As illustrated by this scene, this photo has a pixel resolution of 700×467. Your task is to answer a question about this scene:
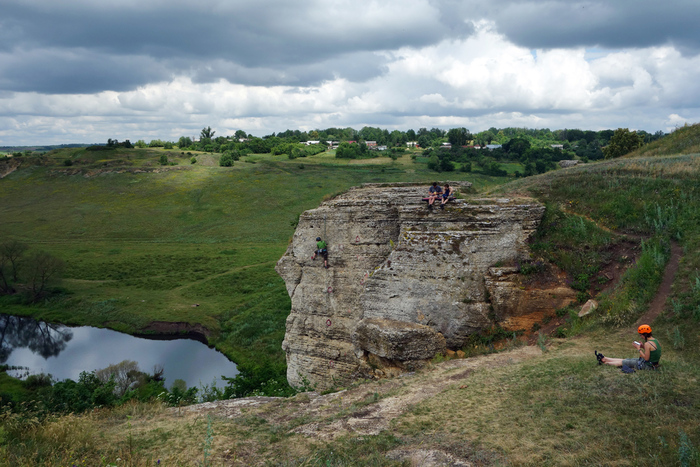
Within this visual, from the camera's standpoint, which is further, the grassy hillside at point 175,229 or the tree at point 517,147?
the tree at point 517,147

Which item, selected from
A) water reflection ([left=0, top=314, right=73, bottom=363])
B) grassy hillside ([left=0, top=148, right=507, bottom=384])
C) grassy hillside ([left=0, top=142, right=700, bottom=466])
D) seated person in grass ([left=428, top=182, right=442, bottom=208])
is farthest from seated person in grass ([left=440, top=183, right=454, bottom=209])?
water reflection ([left=0, top=314, right=73, bottom=363])

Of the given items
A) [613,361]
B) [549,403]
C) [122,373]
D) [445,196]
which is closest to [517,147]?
[445,196]

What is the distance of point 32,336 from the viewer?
37125 mm

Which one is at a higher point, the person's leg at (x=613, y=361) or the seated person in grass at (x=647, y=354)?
the seated person in grass at (x=647, y=354)

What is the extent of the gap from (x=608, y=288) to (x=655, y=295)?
1.43m

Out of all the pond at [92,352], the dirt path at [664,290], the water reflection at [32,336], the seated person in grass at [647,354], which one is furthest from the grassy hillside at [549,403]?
the water reflection at [32,336]

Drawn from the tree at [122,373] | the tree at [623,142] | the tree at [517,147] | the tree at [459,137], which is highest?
the tree at [459,137]

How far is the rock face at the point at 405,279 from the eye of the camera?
1435 centimetres

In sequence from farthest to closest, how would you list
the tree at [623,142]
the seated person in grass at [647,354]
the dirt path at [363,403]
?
the tree at [623,142] < the dirt path at [363,403] < the seated person in grass at [647,354]

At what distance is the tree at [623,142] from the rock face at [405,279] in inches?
1546

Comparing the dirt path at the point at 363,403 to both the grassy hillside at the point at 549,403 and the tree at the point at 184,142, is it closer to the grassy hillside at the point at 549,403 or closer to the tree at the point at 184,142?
the grassy hillside at the point at 549,403

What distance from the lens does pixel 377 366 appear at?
1500 centimetres

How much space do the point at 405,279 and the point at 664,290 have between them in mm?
7976

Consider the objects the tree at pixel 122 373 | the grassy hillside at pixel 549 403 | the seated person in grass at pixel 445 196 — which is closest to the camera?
the grassy hillside at pixel 549 403
